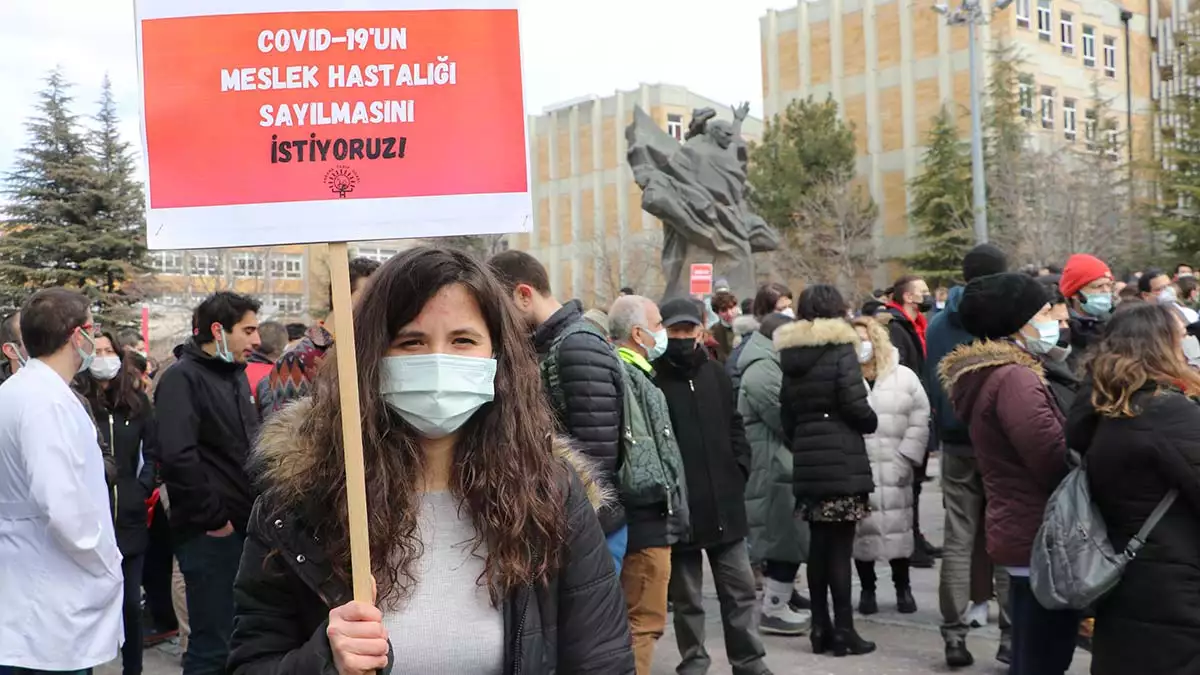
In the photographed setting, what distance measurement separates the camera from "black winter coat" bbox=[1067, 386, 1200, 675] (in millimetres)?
4250

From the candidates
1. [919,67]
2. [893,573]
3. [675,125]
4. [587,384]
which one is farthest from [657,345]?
[675,125]

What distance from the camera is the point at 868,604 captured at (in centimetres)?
815

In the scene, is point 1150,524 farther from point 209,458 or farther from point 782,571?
point 209,458

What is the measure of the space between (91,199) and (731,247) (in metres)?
11.9

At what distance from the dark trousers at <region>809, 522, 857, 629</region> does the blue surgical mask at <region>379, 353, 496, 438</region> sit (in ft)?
16.4

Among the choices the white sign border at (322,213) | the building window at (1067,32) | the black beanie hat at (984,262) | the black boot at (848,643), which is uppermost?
the building window at (1067,32)

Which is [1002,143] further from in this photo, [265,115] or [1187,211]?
[265,115]

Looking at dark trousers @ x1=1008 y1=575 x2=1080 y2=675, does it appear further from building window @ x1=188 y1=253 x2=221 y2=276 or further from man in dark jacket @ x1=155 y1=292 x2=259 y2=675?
building window @ x1=188 y1=253 x2=221 y2=276

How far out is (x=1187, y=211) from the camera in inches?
1391

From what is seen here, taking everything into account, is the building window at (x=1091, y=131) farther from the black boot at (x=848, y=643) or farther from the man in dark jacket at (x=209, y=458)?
the man in dark jacket at (x=209, y=458)

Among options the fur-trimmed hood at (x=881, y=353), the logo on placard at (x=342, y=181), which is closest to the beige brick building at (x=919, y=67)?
the fur-trimmed hood at (x=881, y=353)

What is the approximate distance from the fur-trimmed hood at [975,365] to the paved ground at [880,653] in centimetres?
197

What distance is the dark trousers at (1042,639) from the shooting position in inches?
197

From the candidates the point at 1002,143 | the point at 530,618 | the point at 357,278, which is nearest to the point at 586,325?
the point at 357,278
